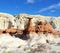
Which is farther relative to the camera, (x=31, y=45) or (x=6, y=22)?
(x=6, y=22)

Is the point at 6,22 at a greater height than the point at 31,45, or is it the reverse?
the point at 6,22

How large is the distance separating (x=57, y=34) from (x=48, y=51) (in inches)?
951

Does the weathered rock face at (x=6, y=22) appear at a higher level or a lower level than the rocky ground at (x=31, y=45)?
higher

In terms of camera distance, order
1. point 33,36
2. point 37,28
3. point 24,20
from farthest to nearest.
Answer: point 24,20 → point 37,28 → point 33,36

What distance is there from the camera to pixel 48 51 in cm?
2017

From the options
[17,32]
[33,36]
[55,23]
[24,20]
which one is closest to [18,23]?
[24,20]

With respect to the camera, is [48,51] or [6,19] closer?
[48,51]

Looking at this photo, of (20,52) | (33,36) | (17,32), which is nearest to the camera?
(20,52)

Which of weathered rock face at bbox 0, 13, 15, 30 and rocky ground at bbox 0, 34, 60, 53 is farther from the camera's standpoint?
weathered rock face at bbox 0, 13, 15, 30

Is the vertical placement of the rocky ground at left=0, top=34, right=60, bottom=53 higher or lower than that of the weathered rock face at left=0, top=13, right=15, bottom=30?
lower

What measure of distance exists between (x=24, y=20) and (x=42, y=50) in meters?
76.4

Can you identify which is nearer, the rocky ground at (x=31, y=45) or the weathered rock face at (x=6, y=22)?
the rocky ground at (x=31, y=45)

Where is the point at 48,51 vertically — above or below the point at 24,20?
below

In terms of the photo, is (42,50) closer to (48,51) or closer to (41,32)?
(48,51)
